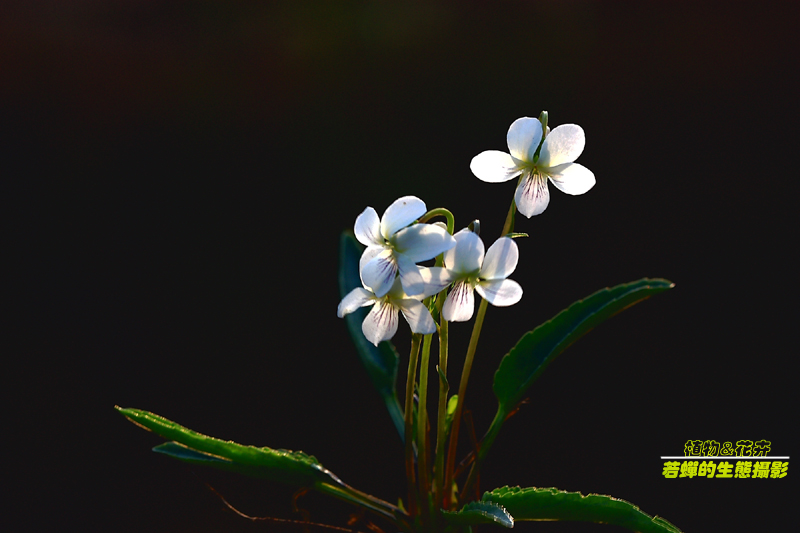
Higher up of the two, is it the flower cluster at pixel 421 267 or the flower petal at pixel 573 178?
the flower petal at pixel 573 178

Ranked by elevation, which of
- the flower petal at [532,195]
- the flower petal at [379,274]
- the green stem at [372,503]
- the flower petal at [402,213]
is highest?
the flower petal at [532,195]

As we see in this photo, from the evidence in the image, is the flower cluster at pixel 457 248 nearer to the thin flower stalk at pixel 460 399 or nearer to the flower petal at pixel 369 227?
the flower petal at pixel 369 227

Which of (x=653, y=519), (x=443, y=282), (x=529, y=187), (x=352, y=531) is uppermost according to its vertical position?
(x=529, y=187)

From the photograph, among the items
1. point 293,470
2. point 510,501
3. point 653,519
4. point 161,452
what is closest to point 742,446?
point 653,519

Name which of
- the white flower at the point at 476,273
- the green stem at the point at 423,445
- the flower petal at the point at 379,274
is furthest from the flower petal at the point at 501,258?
the green stem at the point at 423,445

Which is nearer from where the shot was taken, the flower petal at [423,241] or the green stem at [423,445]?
the flower petal at [423,241]

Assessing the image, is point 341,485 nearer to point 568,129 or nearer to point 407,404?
point 407,404

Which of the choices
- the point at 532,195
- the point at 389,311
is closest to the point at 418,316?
the point at 389,311

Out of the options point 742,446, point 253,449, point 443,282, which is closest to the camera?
point 443,282
